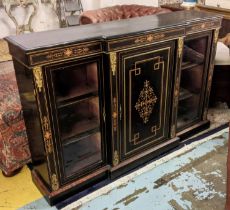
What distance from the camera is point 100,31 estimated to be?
1.82m

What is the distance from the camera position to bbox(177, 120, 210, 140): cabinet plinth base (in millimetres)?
2539

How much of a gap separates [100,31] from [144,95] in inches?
22.2

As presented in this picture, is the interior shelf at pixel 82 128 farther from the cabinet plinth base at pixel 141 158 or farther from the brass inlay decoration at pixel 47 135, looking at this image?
the cabinet plinth base at pixel 141 158

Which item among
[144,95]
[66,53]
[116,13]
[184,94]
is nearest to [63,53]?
[66,53]

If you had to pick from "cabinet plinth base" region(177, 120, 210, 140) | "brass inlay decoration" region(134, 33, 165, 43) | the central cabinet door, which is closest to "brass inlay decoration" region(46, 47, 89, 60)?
the central cabinet door

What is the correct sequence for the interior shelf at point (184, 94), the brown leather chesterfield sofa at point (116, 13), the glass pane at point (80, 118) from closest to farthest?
the glass pane at point (80, 118)
the interior shelf at point (184, 94)
the brown leather chesterfield sofa at point (116, 13)

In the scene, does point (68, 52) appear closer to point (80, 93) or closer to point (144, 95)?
point (80, 93)

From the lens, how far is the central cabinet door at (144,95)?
1.90 metres

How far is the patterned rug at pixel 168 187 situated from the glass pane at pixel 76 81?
74cm

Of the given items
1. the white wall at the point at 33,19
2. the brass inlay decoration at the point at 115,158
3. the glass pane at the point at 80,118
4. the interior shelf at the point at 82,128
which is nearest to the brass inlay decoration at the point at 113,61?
the glass pane at the point at 80,118

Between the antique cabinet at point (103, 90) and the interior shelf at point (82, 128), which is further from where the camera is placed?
the interior shelf at point (82, 128)

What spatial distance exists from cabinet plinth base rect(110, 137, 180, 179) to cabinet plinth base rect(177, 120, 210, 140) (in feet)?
0.32

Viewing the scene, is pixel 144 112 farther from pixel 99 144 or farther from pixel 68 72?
pixel 68 72

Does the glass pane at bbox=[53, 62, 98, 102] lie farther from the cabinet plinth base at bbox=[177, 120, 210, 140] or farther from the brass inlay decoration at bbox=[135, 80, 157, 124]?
the cabinet plinth base at bbox=[177, 120, 210, 140]
